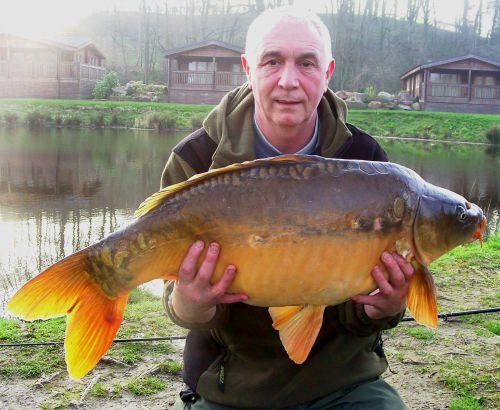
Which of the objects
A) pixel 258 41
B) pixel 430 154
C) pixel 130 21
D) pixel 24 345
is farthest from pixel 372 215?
pixel 130 21

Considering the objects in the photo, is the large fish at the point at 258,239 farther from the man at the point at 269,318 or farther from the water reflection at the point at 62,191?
the water reflection at the point at 62,191

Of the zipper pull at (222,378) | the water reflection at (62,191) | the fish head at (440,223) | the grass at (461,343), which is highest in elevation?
the fish head at (440,223)

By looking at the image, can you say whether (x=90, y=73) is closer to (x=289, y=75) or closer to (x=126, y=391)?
(x=126, y=391)

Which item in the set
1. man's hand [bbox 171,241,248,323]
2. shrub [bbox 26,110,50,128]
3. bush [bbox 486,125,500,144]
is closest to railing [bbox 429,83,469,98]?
bush [bbox 486,125,500,144]

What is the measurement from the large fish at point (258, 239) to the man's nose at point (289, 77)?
1.35 ft

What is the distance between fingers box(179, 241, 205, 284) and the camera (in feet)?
5.02

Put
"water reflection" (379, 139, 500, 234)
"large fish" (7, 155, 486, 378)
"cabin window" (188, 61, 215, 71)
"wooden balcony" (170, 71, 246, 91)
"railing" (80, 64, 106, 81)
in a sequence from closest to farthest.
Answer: "large fish" (7, 155, 486, 378) → "water reflection" (379, 139, 500, 234) → "wooden balcony" (170, 71, 246, 91) → "cabin window" (188, 61, 215, 71) → "railing" (80, 64, 106, 81)

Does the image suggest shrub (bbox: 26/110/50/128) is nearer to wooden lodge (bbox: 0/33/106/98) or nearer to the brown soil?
wooden lodge (bbox: 0/33/106/98)

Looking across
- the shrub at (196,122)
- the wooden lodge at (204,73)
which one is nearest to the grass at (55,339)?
the shrub at (196,122)

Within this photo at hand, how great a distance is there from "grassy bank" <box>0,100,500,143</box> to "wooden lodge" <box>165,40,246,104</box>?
3362 millimetres

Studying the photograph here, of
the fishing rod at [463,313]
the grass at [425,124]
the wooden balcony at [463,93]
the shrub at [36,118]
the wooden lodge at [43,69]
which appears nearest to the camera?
the fishing rod at [463,313]

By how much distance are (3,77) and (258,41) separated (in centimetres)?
2998

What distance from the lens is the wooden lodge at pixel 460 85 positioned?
27.5 metres

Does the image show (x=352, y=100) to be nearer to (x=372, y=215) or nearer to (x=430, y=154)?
(x=430, y=154)
